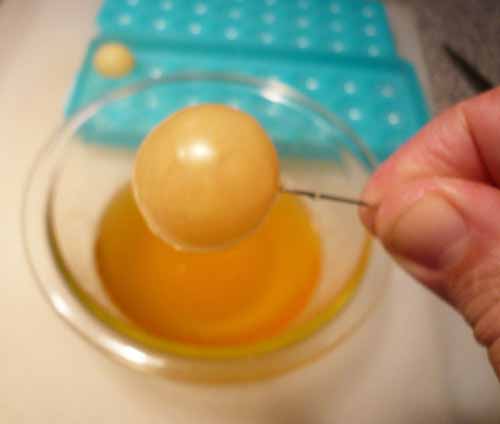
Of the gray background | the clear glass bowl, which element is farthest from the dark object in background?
the clear glass bowl

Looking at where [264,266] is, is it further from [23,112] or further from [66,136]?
[23,112]

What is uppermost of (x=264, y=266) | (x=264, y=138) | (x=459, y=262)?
(x=264, y=138)

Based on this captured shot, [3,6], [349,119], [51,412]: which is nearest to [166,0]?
[3,6]

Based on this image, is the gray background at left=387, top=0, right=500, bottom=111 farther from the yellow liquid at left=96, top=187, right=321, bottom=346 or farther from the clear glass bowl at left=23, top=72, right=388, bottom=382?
the yellow liquid at left=96, top=187, right=321, bottom=346

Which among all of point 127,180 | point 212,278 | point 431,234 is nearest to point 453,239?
point 431,234

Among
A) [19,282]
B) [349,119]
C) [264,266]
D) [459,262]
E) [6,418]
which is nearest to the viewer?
[459,262]

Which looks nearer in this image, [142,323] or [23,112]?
[142,323]

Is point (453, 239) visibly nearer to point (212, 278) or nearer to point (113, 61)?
point (212, 278)
